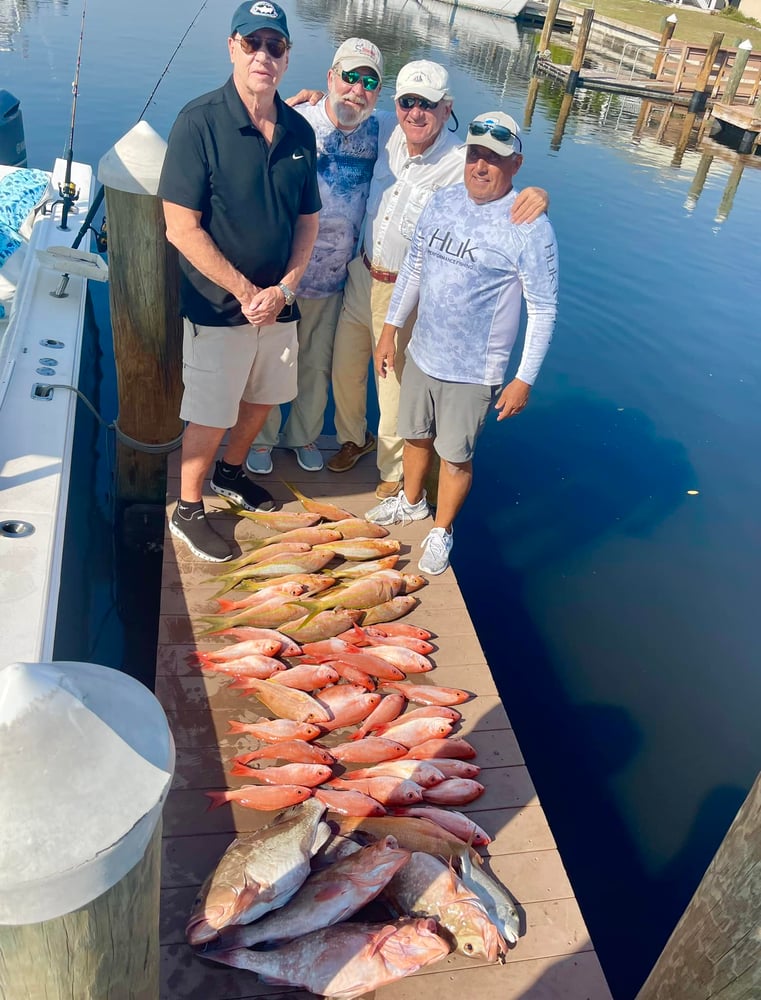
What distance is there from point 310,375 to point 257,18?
184 centimetres

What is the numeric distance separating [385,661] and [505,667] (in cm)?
174

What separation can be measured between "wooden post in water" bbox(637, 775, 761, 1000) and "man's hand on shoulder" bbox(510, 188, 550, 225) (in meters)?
2.37

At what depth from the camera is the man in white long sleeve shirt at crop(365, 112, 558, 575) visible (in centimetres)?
329

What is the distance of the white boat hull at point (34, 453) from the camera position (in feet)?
8.63

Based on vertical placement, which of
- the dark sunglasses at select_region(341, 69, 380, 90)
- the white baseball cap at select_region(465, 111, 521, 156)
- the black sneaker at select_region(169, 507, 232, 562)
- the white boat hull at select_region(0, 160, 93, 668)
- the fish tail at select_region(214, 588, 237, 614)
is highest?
the dark sunglasses at select_region(341, 69, 380, 90)

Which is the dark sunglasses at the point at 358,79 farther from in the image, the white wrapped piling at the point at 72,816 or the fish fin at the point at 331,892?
the fish fin at the point at 331,892

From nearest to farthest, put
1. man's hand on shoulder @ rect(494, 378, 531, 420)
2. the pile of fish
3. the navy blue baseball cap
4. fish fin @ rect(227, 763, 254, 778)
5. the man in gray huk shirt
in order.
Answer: the pile of fish → fish fin @ rect(227, 763, 254, 778) → the navy blue baseball cap → man's hand on shoulder @ rect(494, 378, 531, 420) → the man in gray huk shirt

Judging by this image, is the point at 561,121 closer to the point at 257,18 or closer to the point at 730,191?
the point at 730,191

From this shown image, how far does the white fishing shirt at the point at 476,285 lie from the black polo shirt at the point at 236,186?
57cm

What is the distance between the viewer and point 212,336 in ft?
11.5

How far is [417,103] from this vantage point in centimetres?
359

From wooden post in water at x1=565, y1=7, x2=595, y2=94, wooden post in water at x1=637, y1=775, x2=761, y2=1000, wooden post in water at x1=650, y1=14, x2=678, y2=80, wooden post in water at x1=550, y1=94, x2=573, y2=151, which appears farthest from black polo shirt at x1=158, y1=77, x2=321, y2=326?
wooden post in water at x1=650, y1=14, x2=678, y2=80

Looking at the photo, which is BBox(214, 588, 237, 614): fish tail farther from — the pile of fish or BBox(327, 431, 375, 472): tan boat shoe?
BBox(327, 431, 375, 472): tan boat shoe

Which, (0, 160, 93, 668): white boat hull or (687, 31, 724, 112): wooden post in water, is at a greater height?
(687, 31, 724, 112): wooden post in water
